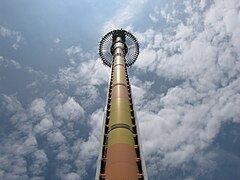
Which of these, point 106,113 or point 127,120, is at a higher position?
point 106,113

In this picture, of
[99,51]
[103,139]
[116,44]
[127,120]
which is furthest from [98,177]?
[99,51]

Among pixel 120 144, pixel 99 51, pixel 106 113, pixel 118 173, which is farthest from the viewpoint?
pixel 99 51

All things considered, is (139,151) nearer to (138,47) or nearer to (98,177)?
(98,177)

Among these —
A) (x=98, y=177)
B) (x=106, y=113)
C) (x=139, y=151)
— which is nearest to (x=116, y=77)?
(x=106, y=113)

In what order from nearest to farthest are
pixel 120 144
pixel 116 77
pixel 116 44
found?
1. pixel 120 144
2. pixel 116 77
3. pixel 116 44

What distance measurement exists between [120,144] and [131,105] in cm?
642

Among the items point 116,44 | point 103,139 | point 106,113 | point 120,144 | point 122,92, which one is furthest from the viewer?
point 116,44

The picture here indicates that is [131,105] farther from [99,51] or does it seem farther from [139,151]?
[99,51]

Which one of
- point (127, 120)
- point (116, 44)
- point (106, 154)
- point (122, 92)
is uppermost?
point (116, 44)

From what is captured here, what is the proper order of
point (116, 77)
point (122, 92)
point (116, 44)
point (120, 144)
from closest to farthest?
point (120, 144), point (122, 92), point (116, 77), point (116, 44)

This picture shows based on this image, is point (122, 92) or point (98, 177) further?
point (122, 92)

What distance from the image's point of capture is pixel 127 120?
61.1ft

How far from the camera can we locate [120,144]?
52.3 feet

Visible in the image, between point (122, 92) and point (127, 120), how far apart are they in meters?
4.70
